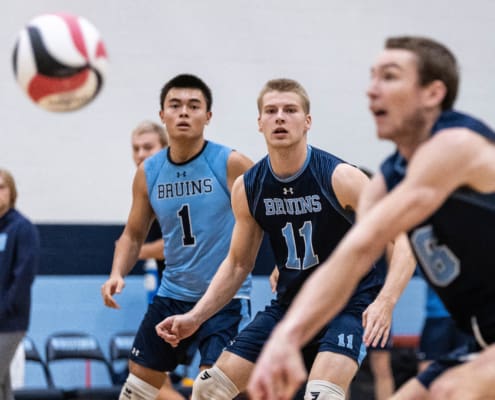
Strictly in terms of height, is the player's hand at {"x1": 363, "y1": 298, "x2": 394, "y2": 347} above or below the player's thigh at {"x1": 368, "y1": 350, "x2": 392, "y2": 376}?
above

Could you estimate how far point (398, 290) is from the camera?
14.8ft

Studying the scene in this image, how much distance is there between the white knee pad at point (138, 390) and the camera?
5.50 metres

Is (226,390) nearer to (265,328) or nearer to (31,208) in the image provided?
(265,328)

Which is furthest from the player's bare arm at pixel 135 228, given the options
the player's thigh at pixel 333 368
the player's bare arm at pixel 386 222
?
the player's bare arm at pixel 386 222

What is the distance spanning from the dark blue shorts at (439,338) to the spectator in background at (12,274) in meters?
2.96

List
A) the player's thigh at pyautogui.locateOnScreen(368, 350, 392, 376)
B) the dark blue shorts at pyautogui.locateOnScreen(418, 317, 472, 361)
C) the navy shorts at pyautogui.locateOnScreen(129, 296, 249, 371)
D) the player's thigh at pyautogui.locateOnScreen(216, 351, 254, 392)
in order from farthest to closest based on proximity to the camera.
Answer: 1. the player's thigh at pyautogui.locateOnScreen(368, 350, 392, 376)
2. the dark blue shorts at pyautogui.locateOnScreen(418, 317, 472, 361)
3. the navy shorts at pyautogui.locateOnScreen(129, 296, 249, 371)
4. the player's thigh at pyautogui.locateOnScreen(216, 351, 254, 392)

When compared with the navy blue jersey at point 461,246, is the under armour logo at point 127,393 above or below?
below

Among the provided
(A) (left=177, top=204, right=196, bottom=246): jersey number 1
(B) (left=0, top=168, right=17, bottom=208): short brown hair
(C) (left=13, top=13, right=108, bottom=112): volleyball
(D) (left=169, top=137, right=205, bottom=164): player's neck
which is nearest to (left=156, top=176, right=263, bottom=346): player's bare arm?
(A) (left=177, top=204, right=196, bottom=246): jersey number 1

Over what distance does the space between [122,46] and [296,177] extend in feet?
14.2

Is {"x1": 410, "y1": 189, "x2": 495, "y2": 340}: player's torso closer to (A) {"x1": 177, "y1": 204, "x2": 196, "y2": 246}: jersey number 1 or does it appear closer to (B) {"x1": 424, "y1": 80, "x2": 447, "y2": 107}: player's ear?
(B) {"x1": 424, "y1": 80, "x2": 447, "y2": 107}: player's ear

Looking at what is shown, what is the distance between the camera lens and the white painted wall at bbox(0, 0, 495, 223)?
8.62 m

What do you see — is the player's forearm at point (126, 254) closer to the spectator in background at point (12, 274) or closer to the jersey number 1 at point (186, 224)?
the jersey number 1 at point (186, 224)

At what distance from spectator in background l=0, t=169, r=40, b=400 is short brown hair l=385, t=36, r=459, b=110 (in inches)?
167

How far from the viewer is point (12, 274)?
707 cm
